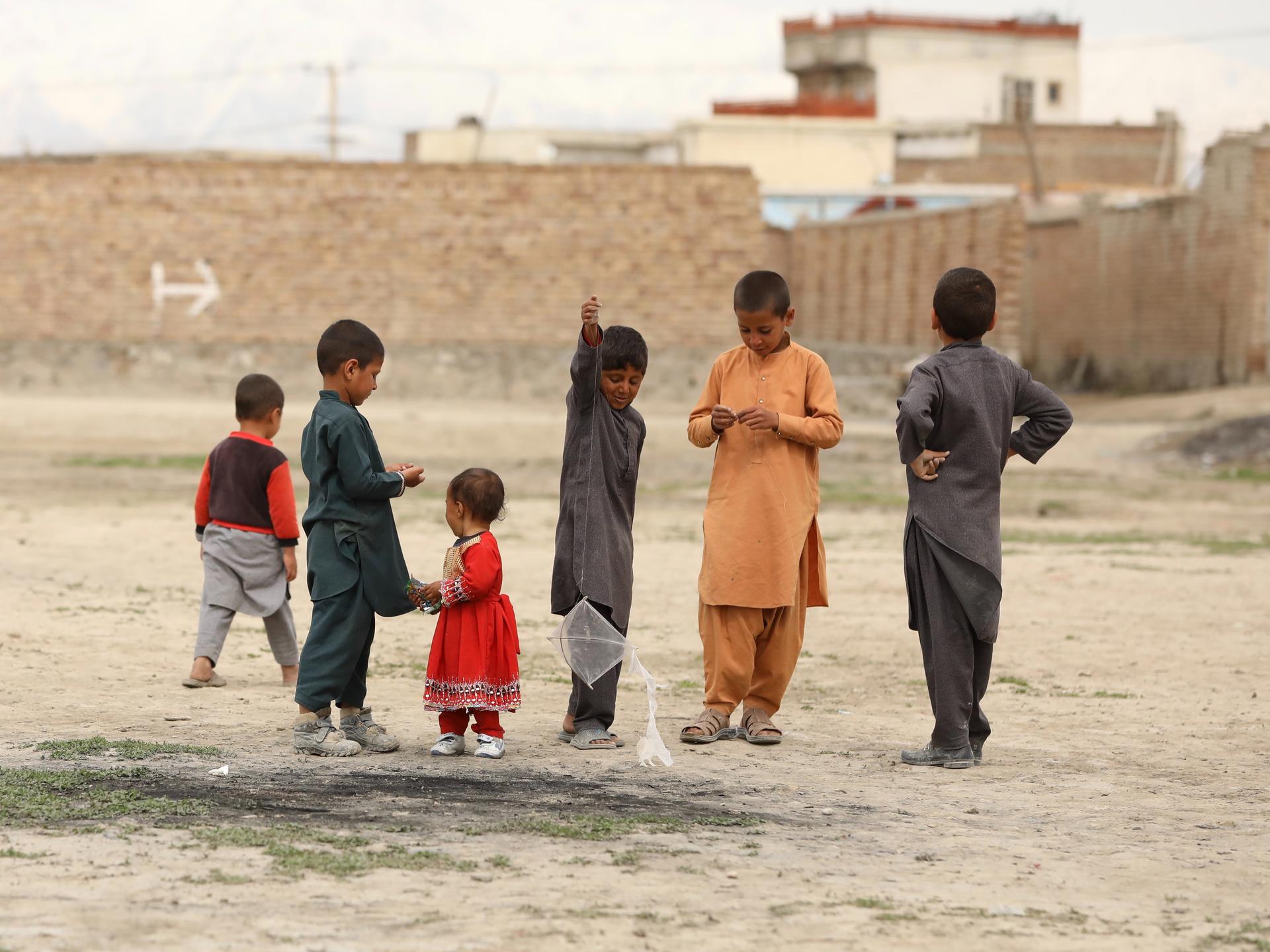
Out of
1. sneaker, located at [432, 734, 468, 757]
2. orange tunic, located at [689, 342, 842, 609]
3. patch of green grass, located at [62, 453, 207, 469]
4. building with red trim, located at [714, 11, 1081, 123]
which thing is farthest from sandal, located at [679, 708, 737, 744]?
building with red trim, located at [714, 11, 1081, 123]

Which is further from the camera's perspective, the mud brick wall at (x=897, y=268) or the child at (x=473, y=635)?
the mud brick wall at (x=897, y=268)

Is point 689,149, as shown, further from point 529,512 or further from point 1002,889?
point 1002,889

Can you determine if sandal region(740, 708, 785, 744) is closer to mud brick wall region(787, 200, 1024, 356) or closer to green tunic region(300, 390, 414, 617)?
green tunic region(300, 390, 414, 617)

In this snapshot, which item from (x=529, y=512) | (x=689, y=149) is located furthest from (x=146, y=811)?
(x=689, y=149)

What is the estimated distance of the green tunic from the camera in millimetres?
5195

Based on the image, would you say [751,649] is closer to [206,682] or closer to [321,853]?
[321,853]

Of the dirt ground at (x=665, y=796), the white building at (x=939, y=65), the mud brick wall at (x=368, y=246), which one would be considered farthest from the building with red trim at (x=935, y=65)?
the dirt ground at (x=665, y=796)

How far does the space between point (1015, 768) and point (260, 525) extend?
3.12 m

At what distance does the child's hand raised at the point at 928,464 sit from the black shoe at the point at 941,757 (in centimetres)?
89

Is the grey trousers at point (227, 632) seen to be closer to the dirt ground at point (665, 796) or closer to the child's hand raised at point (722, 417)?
the dirt ground at point (665, 796)

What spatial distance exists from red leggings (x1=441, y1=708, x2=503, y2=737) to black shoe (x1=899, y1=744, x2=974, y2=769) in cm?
135

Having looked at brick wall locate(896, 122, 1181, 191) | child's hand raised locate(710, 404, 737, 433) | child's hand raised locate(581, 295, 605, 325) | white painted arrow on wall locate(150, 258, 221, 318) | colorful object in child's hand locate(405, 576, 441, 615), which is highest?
brick wall locate(896, 122, 1181, 191)

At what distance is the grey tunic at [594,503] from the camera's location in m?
5.45

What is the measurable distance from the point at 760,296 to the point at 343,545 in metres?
1.61
